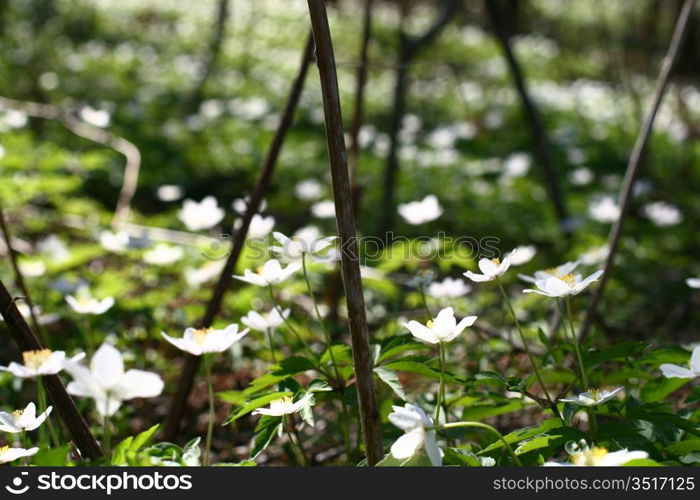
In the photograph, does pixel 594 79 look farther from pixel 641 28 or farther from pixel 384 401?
pixel 384 401

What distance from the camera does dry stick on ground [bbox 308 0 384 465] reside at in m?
1.34

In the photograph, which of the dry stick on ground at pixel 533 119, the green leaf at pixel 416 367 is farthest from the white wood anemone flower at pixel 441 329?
the dry stick on ground at pixel 533 119

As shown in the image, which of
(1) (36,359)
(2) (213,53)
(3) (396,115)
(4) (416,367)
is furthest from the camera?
(2) (213,53)

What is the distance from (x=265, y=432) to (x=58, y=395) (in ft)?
1.30

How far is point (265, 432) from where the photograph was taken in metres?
1.40

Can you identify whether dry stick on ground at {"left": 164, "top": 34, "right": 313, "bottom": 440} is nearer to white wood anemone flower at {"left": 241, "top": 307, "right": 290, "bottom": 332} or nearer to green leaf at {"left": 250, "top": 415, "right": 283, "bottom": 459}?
white wood anemone flower at {"left": 241, "top": 307, "right": 290, "bottom": 332}

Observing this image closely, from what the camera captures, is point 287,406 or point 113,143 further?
point 113,143

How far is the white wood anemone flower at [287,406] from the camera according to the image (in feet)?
4.52

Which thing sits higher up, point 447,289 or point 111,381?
point 447,289

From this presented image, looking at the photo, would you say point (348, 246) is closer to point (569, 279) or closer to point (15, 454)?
point (569, 279)

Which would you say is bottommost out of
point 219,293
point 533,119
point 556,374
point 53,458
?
point 53,458

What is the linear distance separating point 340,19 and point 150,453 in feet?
51.8

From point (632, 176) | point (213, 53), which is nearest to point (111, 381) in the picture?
point (632, 176)

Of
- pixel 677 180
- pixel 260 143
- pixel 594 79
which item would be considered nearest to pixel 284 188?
pixel 260 143
